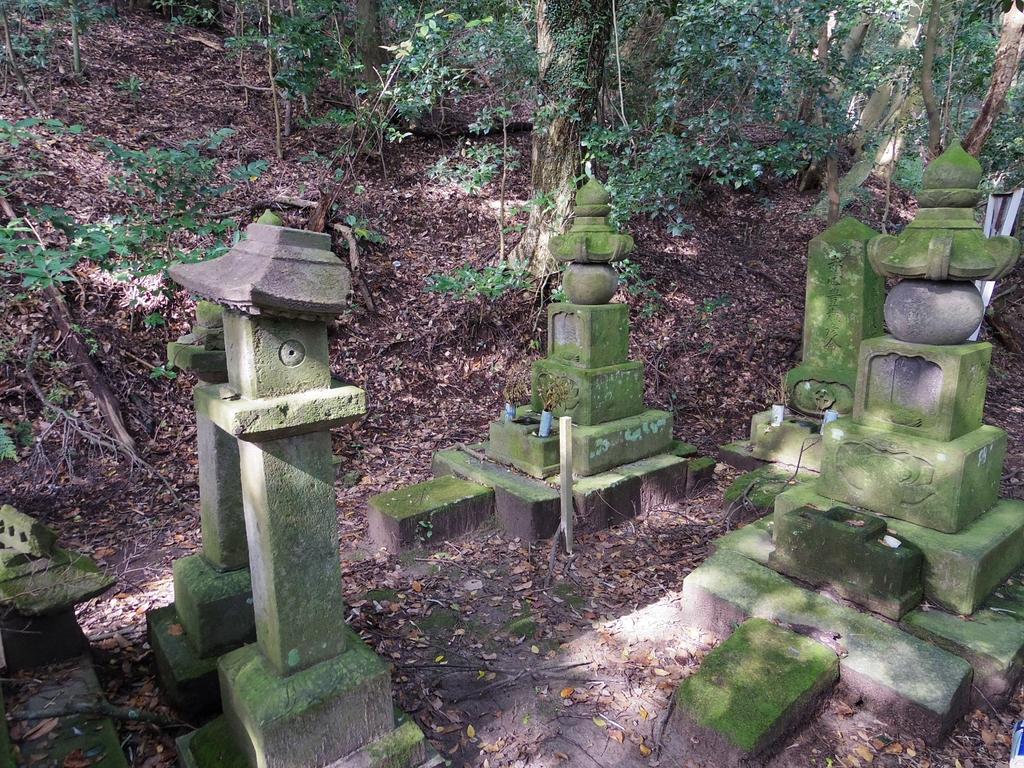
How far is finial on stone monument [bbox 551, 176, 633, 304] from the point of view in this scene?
5828 millimetres

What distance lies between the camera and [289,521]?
8.25 feet

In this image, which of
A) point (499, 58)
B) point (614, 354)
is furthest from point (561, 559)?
point (499, 58)

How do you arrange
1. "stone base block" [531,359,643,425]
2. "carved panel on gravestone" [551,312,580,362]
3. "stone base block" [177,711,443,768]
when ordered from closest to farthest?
"stone base block" [177,711,443,768] → "stone base block" [531,359,643,425] → "carved panel on gravestone" [551,312,580,362]

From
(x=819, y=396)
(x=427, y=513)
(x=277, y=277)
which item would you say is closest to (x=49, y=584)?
(x=277, y=277)

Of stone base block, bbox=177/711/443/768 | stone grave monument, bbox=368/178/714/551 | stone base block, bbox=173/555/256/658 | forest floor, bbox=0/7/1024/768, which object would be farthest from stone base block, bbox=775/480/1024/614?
stone base block, bbox=173/555/256/658

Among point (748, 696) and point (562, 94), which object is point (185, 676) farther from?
point (562, 94)

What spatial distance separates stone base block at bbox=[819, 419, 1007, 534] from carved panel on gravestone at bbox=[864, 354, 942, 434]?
0.41 feet

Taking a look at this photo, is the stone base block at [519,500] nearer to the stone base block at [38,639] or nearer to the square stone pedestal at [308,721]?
the square stone pedestal at [308,721]

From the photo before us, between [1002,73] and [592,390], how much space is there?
635cm

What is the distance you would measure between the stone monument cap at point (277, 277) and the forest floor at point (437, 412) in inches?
83.3

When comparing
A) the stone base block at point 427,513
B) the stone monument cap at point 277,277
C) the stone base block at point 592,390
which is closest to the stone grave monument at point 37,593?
the stone monument cap at point 277,277

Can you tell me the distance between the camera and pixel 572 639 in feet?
13.0

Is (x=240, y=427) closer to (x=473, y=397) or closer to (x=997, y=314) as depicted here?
(x=473, y=397)

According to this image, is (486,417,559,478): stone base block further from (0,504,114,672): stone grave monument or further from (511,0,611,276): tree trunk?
(511,0,611,276): tree trunk
